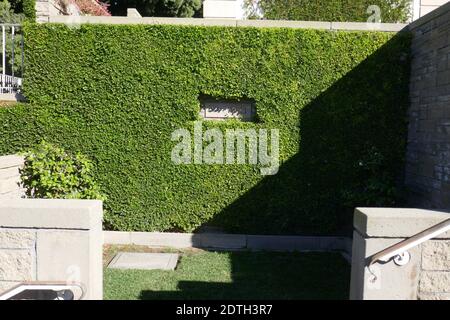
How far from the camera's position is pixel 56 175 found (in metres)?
5.46

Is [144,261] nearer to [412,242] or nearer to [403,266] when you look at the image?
[403,266]

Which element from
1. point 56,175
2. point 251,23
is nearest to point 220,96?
point 251,23

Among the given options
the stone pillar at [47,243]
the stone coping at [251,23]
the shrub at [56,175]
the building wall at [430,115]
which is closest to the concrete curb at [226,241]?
the shrub at [56,175]

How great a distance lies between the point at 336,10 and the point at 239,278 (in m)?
6.18

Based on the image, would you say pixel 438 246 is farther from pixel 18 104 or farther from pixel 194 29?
pixel 18 104

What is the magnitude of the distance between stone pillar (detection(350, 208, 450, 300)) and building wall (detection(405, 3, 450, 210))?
91.4 inches

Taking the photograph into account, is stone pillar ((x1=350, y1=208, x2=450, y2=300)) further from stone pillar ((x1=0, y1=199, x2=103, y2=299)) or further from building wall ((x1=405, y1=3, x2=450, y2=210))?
building wall ((x1=405, y1=3, x2=450, y2=210))

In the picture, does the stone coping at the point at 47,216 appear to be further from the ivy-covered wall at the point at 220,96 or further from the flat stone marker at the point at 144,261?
the ivy-covered wall at the point at 220,96

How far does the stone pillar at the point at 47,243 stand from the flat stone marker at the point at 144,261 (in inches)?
89.7

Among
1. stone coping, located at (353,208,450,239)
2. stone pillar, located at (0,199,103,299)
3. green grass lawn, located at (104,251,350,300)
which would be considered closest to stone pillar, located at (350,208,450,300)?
stone coping, located at (353,208,450,239)

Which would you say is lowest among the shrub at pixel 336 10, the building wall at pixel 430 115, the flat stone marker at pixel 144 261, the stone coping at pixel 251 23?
the flat stone marker at pixel 144 261

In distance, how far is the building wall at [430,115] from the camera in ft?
15.8

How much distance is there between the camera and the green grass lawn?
420 centimetres

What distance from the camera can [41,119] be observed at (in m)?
5.88
